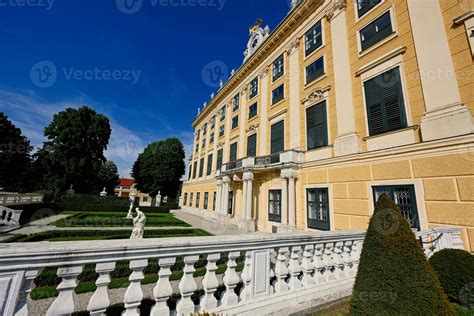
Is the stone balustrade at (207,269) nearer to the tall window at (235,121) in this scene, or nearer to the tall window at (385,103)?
the tall window at (385,103)

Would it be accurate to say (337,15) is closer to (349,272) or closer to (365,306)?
(349,272)

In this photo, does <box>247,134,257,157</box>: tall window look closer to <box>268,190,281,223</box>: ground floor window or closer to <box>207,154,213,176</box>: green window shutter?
<box>268,190,281,223</box>: ground floor window

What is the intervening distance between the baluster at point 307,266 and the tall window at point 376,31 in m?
9.92

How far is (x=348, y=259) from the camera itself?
4062mm

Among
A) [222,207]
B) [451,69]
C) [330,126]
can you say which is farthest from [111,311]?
[222,207]

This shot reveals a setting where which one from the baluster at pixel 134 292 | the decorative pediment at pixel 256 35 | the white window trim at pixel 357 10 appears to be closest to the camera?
the baluster at pixel 134 292

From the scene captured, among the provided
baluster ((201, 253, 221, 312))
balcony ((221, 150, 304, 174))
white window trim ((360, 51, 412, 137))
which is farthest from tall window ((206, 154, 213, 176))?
baluster ((201, 253, 221, 312))

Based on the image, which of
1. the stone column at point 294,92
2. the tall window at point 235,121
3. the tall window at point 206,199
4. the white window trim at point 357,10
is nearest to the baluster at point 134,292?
the stone column at point 294,92

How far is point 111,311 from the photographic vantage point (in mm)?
4371

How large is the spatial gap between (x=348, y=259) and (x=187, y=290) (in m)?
3.35

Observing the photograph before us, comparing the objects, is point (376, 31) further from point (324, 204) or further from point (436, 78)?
point (324, 204)

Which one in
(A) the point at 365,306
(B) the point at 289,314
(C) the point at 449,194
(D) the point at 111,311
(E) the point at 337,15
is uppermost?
(E) the point at 337,15

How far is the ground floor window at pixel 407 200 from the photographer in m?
6.84

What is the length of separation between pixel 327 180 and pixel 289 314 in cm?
831
